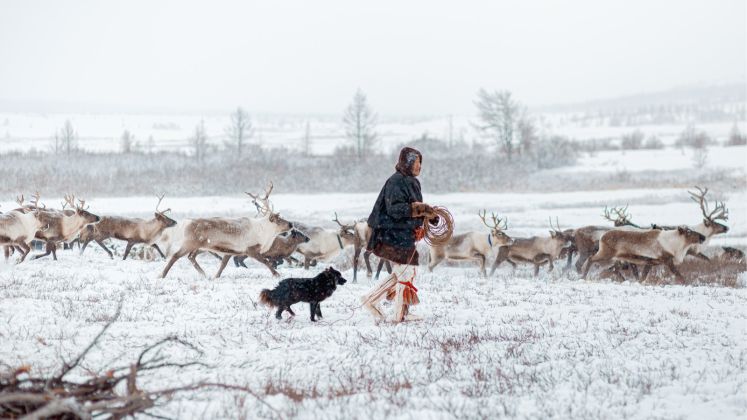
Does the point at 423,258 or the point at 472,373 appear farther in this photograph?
the point at 423,258

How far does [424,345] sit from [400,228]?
64.6 inches

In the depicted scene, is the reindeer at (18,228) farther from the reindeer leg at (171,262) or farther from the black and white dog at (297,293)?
the black and white dog at (297,293)

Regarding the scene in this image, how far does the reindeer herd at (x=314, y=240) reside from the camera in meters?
12.8

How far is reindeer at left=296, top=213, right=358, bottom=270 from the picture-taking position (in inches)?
635

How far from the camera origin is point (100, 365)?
621 cm

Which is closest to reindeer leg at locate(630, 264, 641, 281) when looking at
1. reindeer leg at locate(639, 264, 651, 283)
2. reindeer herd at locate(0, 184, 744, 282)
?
reindeer herd at locate(0, 184, 744, 282)

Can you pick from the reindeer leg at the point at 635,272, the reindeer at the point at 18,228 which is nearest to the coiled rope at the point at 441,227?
the reindeer leg at the point at 635,272

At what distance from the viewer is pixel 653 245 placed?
1366 cm

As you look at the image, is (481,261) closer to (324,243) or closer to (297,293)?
(324,243)

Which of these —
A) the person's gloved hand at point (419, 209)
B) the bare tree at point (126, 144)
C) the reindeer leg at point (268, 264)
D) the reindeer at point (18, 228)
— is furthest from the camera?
the bare tree at point (126, 144)

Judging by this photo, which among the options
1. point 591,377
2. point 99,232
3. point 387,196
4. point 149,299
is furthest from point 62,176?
point 591,377

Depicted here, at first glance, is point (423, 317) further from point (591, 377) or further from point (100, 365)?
point (100, 365)

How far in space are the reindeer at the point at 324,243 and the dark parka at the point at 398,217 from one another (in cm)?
769

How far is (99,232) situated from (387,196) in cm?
1226
